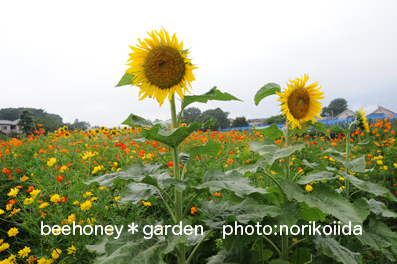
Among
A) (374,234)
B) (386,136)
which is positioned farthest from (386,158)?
(374,234)

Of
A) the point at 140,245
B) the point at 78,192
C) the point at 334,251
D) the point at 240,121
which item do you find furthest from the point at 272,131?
the point at 240,121

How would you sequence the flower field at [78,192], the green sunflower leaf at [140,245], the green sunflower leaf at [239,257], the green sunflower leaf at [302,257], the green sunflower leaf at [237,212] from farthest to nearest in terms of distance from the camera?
1. the flower field at [78,192]
2. the green sunflower leaf at [302,257]
3. the green sunflower leaf at [239,257]
4. the green sunflower leaf at [237,212]
5. the green sunflower leaf at [140,245]

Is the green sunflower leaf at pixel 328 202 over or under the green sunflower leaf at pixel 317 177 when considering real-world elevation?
under

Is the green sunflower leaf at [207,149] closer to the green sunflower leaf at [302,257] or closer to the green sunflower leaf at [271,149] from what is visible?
the green sunflower leaf at [271,149]

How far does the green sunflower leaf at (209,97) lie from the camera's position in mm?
1384

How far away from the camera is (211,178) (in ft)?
4.71

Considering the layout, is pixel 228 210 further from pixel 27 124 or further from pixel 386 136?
pixel 27 124

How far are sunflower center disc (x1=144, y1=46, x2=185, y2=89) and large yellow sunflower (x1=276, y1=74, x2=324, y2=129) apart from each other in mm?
872

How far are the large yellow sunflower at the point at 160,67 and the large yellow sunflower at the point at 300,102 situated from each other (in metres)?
0.85

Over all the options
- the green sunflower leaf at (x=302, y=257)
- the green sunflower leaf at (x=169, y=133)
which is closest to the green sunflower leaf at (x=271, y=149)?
the green sunflower leaf at (x=169, y=133)

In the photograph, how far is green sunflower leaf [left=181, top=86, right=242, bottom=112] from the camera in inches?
54.5

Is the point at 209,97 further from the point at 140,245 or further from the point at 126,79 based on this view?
the point at 140,245

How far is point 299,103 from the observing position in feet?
6.24

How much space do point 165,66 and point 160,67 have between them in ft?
0.11
